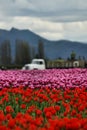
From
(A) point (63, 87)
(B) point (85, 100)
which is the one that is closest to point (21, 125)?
(B) point (85, 100)

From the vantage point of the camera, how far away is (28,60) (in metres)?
197

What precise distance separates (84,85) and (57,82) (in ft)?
3.68

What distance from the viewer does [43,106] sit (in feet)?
38.9

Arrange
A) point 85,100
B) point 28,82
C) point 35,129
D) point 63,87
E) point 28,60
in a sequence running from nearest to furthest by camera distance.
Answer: point 35,129 → point 85,100 → point 63,87 → point 28,82 → point 28,60

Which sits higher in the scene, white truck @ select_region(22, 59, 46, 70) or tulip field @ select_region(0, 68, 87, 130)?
tulip field @ select_region(0, 68, 87, 130)

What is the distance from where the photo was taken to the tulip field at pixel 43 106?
700 centimetres

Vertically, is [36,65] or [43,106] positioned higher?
[43,106]

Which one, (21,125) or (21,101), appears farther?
(21,101)

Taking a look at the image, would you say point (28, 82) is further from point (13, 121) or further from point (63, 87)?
point (13, 121)

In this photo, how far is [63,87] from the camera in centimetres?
1720

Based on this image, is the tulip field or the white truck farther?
the white truck

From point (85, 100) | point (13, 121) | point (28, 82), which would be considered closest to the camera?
point (13, 121)

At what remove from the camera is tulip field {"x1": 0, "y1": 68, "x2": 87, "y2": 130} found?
7.00 metres

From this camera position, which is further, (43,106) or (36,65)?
(36,65)
